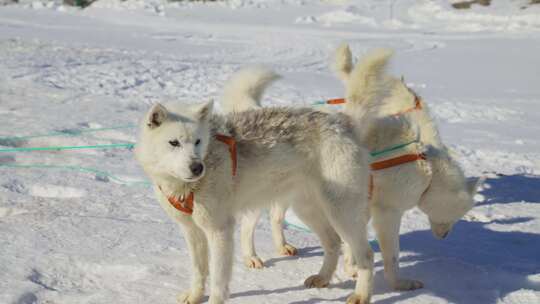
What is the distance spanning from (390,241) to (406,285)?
0.30 meters

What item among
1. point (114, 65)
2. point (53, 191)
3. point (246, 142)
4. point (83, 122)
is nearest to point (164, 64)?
point (114, 65)

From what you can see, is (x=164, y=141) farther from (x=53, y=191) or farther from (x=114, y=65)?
(x=114, y=65)

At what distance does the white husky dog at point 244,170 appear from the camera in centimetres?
344

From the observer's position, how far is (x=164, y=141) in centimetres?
338

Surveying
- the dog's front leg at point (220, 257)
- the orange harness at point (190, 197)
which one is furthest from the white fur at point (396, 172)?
the dog's front leg at point (220, 257)

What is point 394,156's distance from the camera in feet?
14.3

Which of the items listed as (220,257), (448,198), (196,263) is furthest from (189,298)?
(448,198)

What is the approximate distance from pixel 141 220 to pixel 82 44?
37.9 ft

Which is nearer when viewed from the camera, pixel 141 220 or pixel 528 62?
pixel 141 220

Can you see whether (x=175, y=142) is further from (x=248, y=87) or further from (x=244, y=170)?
(x=248, y=87)

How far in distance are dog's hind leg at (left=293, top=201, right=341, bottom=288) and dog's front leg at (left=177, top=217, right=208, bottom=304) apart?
0.73 m

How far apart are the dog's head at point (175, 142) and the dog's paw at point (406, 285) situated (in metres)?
1.63

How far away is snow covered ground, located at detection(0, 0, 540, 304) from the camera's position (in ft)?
13.5

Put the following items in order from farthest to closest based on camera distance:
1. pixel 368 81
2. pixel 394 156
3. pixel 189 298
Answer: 1. pixel 394 156
2. pixel 368 81
3. pixel 189 298
